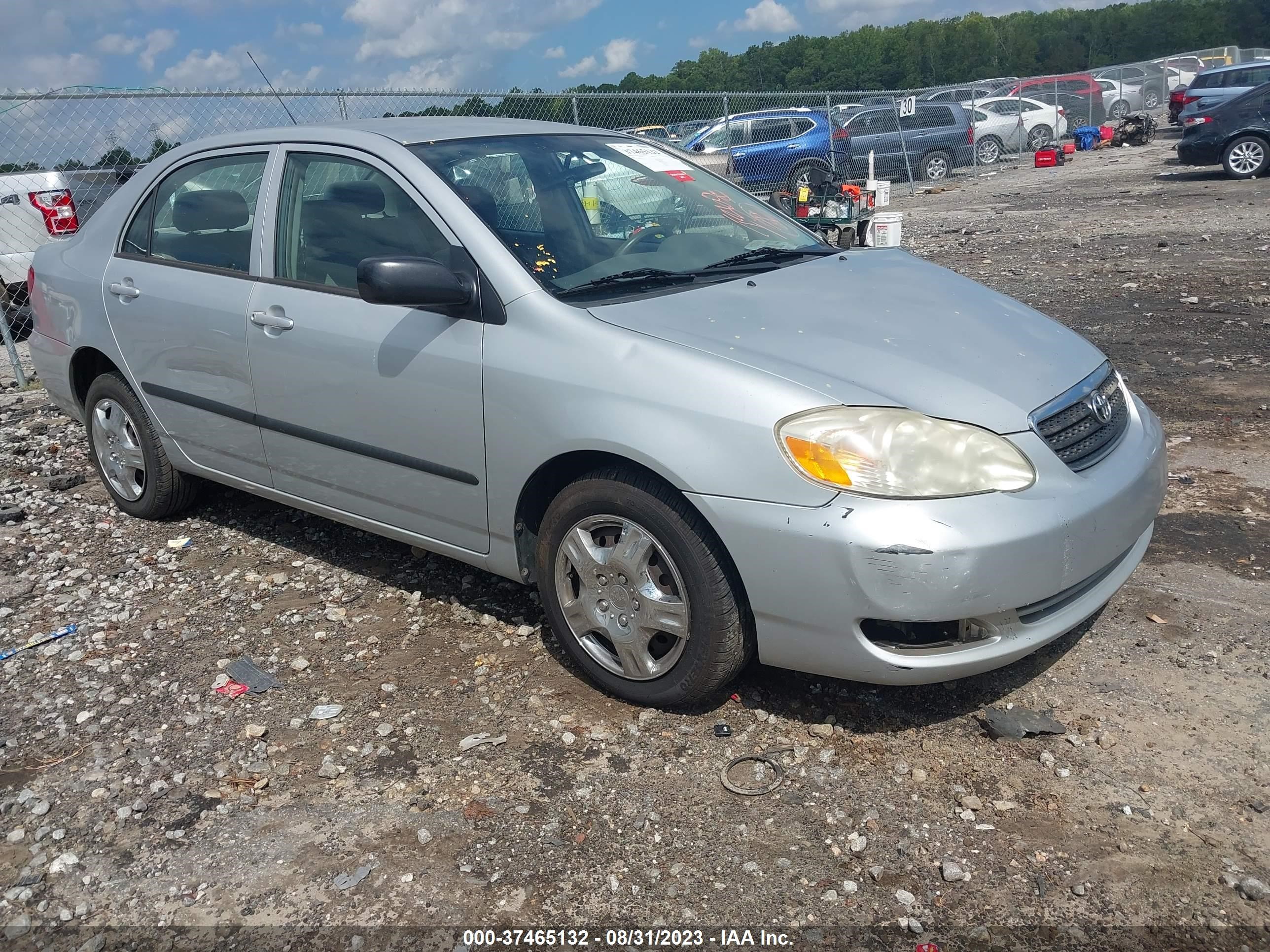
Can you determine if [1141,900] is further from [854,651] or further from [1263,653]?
[1263,653]

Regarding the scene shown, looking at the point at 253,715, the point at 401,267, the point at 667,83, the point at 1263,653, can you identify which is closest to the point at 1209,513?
the point at 1263,653

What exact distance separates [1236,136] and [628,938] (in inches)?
783

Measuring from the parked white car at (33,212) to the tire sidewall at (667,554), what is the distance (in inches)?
275

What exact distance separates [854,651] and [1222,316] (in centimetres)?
661

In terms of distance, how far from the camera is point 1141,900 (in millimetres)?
2434

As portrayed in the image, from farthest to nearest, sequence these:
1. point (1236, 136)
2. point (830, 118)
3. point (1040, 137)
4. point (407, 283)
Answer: point (1040, 137)
point (830, 118)
point (1236, 136)
point (407, 283)

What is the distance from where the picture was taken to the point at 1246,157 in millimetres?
18094

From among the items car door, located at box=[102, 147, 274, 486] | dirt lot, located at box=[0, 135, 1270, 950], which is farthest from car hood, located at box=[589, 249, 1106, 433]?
car door, located at box=[102, 147, 274, 486]

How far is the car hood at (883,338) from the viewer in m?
Answer: 2.99

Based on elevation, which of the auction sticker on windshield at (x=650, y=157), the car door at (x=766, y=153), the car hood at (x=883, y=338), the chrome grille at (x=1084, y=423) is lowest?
the chrome grille at (x=1084, y=423)

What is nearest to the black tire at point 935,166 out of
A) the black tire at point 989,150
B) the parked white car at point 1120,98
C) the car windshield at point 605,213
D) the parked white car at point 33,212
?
the black tire at point 989,150

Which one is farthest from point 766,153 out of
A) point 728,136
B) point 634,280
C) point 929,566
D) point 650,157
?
point 929,566

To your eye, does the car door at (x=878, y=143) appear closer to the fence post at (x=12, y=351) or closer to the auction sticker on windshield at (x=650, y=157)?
the fence post at (x=12, y=351)

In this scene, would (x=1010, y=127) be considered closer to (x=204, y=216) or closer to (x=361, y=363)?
(x=204, y=216)
